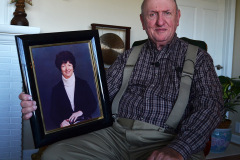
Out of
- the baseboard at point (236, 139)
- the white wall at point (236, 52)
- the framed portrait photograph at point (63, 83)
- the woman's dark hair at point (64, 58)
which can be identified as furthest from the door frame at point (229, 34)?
the woman's dark hair at point (64, 58)

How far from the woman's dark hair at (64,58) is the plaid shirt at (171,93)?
41 cm

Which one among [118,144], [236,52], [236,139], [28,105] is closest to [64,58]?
[28,105]

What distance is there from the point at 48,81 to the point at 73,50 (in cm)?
18

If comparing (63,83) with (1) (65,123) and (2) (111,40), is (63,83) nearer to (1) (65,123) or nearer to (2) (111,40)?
(1) (65,123)

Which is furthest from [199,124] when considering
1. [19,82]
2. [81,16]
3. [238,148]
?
[238,148]

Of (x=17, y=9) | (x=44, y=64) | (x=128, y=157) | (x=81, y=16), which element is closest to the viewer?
(x=44, y=64)

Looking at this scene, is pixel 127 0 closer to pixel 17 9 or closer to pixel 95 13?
pixel 95 13

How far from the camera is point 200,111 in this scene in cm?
102

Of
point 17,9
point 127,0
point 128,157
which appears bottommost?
point 128,157

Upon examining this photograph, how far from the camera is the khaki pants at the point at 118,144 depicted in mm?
1043

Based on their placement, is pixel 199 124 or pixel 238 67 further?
pixel 238 67

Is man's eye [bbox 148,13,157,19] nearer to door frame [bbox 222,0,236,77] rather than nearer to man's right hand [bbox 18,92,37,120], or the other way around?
man's right hand [bbox 18,92,37,120]

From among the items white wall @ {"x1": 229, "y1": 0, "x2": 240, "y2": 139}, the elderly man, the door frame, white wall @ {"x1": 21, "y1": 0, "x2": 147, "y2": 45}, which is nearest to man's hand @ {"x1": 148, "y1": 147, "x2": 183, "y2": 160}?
the elderly man

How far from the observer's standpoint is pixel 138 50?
146 cm
